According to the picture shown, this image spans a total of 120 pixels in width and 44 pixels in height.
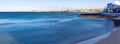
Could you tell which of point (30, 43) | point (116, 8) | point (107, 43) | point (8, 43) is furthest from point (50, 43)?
point (116, 8)

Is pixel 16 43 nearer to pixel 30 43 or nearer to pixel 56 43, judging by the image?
pixel 30 43

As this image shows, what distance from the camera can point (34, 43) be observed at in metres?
18.0

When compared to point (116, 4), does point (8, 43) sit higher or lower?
higher

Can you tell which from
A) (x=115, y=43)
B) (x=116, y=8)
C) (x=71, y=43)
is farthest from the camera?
(x=116, y=8)

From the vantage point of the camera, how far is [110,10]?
11988 cm

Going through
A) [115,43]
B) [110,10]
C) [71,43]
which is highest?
[115,43]

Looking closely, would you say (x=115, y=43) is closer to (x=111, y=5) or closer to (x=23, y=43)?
(x=23, y=43)

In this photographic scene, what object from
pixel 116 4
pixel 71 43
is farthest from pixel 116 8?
pixel 71 43

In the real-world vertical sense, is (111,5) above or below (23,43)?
below

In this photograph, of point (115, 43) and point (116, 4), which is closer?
point (115, 43)

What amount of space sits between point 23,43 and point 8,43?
110cm

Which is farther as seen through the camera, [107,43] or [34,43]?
[34,43]

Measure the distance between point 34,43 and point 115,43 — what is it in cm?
732

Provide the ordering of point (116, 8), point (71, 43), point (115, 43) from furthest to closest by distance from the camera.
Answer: point (116, 8) < point (71, 43) < point (115, 43)
